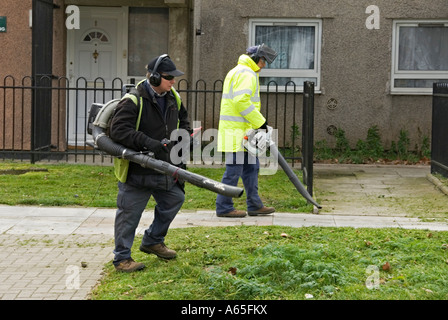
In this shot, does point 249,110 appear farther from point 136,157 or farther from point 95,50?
point 95,50


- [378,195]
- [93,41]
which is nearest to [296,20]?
[93,41]

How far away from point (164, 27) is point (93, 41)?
137 cm

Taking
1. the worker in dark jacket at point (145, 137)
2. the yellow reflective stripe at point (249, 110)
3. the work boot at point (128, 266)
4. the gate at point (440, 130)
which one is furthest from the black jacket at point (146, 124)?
the gate at point (440, 130)

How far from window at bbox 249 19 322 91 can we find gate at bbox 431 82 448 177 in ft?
10.1

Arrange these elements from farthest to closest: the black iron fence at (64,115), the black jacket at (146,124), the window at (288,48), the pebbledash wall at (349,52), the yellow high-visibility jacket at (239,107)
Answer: the window at (288,48) → the pebbledash wall at (349,52) → the black iron fence at (64,115) → the yellow high-visibility jacket at (239,107) → the black jacket at (146,124)

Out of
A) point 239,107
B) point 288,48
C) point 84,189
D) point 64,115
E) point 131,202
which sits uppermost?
point 288,48

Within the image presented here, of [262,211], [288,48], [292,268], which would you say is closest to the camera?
[292,268]

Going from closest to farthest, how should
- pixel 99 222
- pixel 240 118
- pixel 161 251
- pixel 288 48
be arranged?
pixel 161 251
pixel 99 222
pixel 240 118
pixel 288 48

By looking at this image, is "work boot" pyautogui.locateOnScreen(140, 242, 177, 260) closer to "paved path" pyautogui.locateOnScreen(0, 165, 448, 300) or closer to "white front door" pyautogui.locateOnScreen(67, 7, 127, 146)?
"paved path" pyautogui.locateOnScreen(0, 165, 448, 300)

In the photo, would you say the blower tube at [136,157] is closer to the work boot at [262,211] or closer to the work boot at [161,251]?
the work boot at [161,251]

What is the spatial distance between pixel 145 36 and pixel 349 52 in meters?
3.76

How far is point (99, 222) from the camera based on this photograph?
9398 mm

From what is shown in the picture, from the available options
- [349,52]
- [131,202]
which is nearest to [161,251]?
[131,202]

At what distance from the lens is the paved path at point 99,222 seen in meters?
6.90
